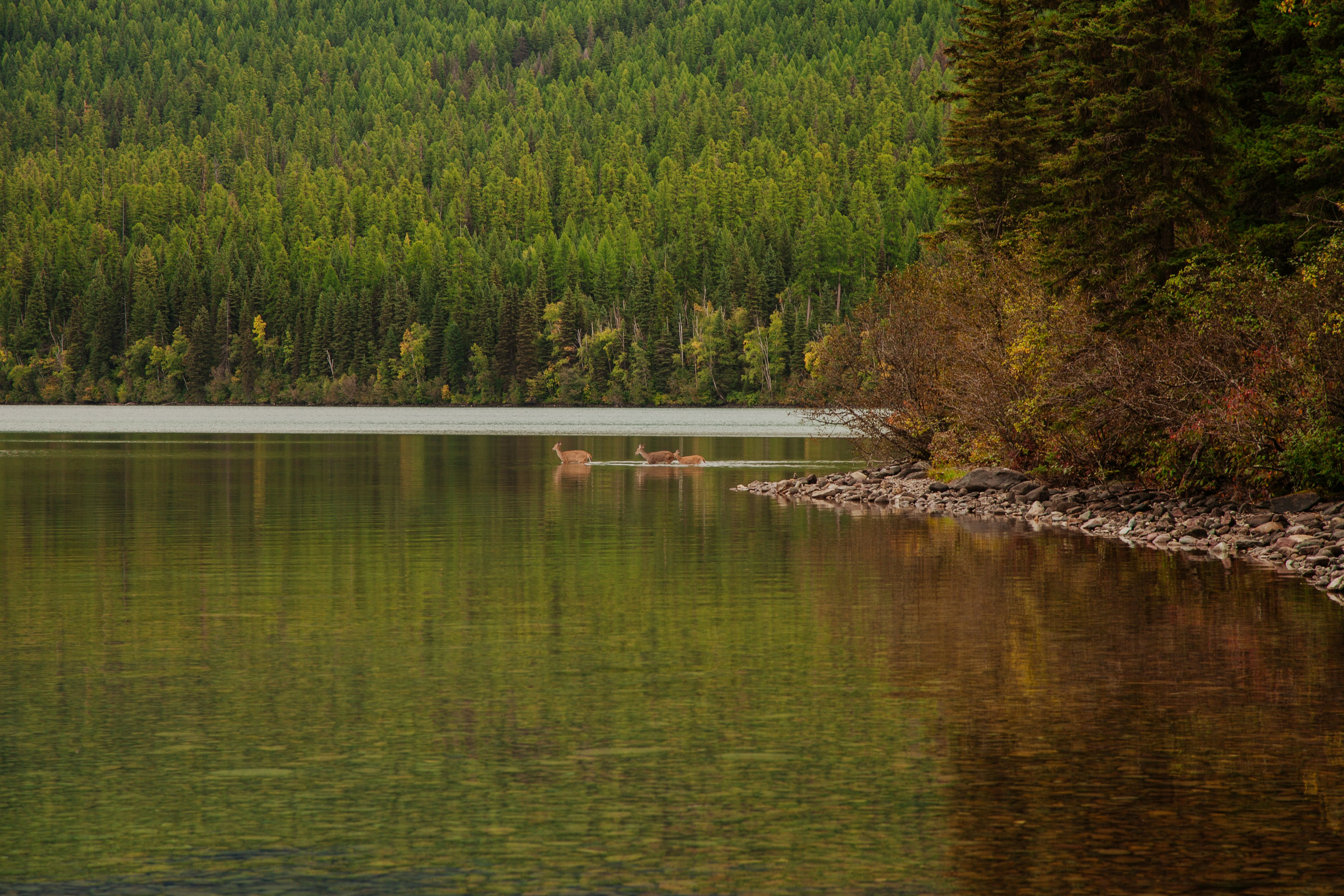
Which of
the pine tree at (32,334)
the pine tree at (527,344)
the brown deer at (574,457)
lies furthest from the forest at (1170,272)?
the pine tree at (32,334)

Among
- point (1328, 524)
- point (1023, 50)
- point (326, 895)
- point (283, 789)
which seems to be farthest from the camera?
point (1023, 50)

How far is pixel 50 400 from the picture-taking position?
194500 millimetres

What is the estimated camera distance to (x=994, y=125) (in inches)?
1886

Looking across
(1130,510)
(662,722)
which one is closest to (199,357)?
(1130,510)

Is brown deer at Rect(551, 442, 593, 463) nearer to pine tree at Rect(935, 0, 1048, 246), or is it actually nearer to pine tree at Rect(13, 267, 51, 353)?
pine tree at Rect(935, 0, 1048, 246)

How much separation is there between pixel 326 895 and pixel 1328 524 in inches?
854

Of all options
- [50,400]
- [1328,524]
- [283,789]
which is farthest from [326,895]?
[50,400]

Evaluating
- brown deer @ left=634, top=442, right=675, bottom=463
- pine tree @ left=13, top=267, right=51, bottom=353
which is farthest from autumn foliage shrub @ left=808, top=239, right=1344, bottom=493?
pine tree @ left=13, top=267, right=51, bottom=353

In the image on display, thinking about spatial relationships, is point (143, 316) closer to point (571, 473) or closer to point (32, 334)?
point (32, 334)

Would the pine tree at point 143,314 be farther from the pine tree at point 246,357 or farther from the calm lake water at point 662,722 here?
the calm lake water at point 662,722

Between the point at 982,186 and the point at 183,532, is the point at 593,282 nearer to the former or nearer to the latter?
the point at 982,186

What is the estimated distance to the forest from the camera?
29.3 meters

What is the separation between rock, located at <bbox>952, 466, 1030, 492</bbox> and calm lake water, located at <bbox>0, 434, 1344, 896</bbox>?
12.3 m

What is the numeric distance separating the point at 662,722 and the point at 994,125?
124 feet
